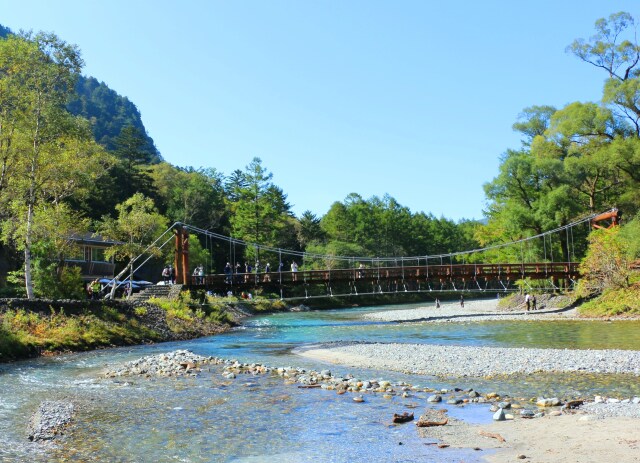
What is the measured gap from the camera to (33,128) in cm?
2634

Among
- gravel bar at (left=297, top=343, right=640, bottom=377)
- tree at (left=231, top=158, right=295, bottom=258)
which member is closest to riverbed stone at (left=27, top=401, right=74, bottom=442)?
gravel bar at (left=297, top=343, right=640, bottom=377)

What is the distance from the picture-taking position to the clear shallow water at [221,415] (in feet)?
30.0

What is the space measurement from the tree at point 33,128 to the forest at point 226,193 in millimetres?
54

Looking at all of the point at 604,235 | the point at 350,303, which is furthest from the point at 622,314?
the point at 350,303

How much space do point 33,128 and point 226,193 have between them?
86.3 metres

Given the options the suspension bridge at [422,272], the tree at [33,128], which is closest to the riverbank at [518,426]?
the tree at [33,128]

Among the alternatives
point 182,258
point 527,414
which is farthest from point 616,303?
point 527,414

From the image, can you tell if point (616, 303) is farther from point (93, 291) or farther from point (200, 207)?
point (200, 207)

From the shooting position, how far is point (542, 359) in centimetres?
1820

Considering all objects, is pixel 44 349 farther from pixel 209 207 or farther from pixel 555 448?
pixel 209 207

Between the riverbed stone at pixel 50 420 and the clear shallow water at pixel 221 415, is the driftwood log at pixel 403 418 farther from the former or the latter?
the riverbed stone at pixel 50 420

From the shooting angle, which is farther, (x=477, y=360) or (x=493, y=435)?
(x=477, y=360)

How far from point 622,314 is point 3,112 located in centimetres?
3747

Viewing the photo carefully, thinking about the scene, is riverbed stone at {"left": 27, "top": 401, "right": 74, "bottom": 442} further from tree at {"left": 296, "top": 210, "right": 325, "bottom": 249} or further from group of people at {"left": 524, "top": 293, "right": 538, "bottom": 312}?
tree at {"left": 296, "top": 210, "right": 325, "bottom": 249}
